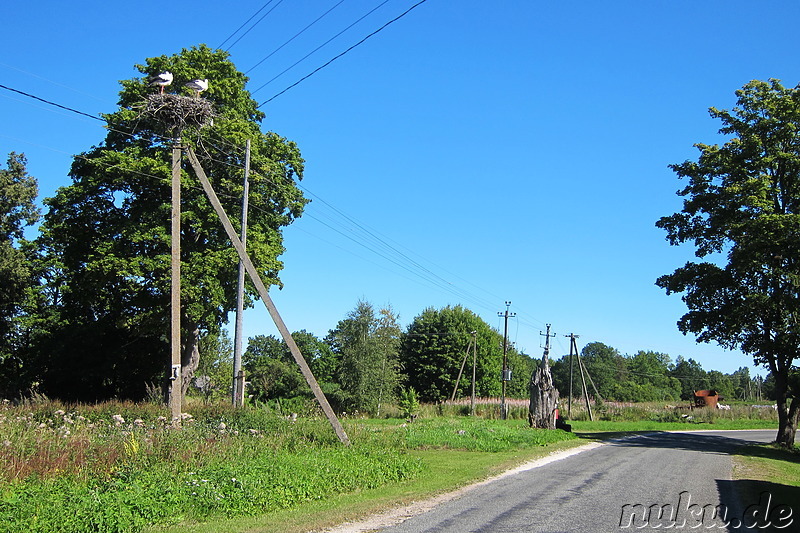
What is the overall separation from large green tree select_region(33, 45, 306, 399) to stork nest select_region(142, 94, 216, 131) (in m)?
9.76

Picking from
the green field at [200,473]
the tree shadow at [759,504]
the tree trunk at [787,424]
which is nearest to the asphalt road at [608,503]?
the tree shadow at [759,504]

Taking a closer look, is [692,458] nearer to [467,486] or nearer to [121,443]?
[467,486]

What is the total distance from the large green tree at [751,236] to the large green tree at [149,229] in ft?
64.3

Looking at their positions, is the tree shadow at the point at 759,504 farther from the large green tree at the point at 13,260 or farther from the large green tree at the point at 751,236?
the large green tree at the point at 13,260

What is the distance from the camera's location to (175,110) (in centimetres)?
1534

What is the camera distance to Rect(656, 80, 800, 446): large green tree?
26125 mm

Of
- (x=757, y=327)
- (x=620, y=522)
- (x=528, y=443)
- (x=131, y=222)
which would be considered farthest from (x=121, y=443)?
(x=757, y=327)

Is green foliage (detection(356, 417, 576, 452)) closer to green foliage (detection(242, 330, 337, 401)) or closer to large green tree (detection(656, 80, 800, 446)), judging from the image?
large green tree (detection(656, 80, 800, 446))

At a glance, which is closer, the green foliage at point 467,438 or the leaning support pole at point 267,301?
the leaning support pole at point 267,301

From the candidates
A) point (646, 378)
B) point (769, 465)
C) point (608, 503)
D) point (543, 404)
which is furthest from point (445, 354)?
point (646, 378)

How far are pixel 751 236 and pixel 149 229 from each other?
82.7 feet

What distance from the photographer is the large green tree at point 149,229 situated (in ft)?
86.2

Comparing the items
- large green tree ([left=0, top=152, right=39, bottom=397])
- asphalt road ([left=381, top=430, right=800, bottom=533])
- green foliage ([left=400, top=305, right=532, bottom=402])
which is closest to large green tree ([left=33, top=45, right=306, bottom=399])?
large green tree ([left=0, top=152, right=39, bottom=397])

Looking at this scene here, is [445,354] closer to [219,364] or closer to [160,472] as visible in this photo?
[219,364]
